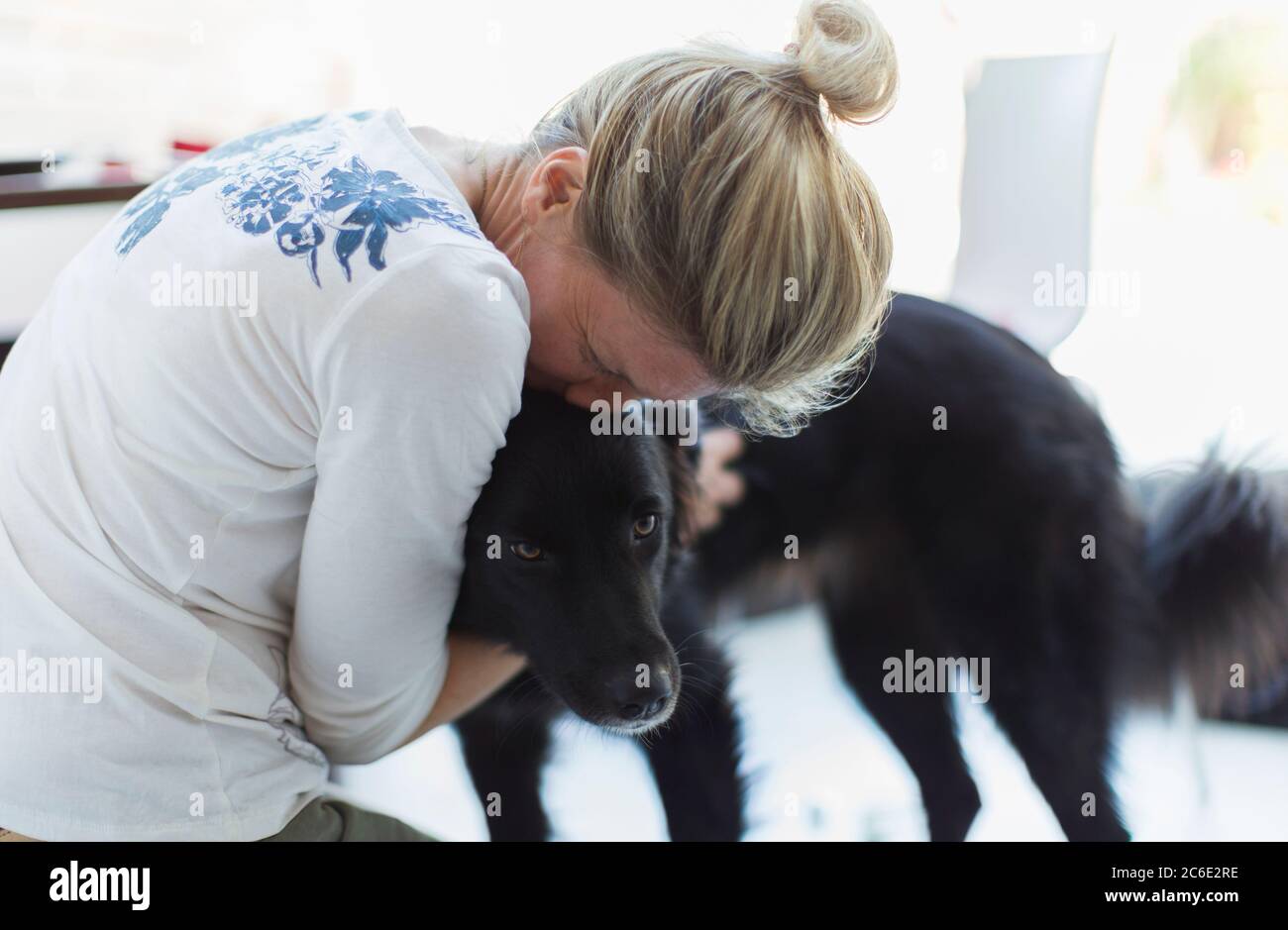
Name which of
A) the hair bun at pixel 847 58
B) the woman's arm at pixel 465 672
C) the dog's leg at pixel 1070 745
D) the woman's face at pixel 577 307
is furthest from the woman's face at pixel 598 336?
the dog's leg at pixel 1070 745

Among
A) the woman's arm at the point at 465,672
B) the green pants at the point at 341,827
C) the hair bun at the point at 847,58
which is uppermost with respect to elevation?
the hair bun at the point at 847,58

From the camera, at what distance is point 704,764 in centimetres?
118

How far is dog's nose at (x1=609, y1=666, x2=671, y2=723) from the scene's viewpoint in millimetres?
771

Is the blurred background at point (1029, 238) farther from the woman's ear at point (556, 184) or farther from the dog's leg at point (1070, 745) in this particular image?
the woman's ear at point (556, 184)

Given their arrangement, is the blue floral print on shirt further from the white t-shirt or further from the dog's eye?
the dog's eye

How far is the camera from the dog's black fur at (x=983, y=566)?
41.4 inches

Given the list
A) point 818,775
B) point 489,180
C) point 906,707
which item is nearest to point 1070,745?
point 906,707

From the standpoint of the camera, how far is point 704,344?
0.65 metres

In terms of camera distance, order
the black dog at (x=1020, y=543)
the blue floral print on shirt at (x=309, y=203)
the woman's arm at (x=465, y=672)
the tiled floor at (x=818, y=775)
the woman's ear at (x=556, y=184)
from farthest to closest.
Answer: the tiled floor at (x=818, y=775), the black dog at (x=1020, y=543), the woman's arm at (x=465, y=672), the woman's ear at (x=556, y=184), the blue floral print on shirt at (x=309, y=203)

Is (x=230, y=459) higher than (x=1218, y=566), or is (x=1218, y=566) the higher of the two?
(x=230, y=459)

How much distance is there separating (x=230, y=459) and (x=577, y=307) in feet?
0.91

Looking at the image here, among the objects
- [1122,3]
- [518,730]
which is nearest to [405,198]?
[518,730]

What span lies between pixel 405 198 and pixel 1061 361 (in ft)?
2.76

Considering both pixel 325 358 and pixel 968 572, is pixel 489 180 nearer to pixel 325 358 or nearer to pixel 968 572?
pixel 325 358
